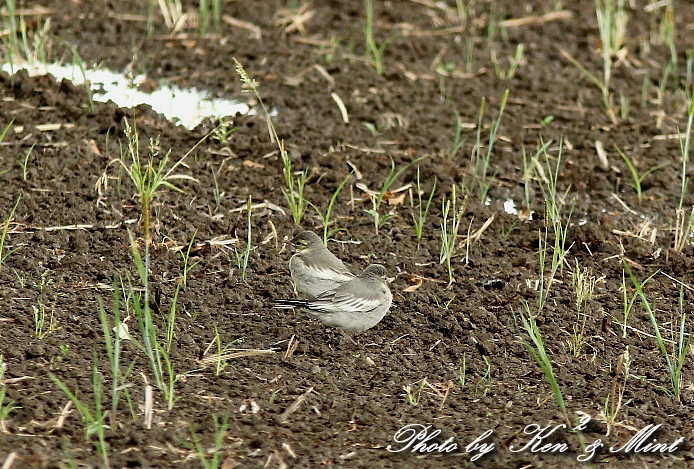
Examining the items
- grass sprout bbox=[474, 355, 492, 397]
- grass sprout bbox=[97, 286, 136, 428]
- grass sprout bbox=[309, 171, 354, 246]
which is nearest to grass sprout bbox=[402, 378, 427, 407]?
grass sprout bbox=[474, 355, 492, 397]

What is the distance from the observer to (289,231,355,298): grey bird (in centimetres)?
528

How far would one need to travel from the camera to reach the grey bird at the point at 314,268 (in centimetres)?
528

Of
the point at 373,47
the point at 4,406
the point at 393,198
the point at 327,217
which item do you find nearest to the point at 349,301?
the point at 327,217

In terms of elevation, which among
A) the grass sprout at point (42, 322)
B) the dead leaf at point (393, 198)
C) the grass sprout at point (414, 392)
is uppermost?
the grass sprout at point (42, 322)

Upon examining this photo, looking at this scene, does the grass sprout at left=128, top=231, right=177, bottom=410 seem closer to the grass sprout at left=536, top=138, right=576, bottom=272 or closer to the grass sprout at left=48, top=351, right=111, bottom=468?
the grass sprout at left=48, top=351, right=111, bottom=468

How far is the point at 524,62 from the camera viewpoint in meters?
8.35

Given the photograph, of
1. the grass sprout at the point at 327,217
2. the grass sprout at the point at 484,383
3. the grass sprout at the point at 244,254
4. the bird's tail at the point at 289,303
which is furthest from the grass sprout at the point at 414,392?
the grass sprout at the point at 327,217

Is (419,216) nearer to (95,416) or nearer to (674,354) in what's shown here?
(674,354)

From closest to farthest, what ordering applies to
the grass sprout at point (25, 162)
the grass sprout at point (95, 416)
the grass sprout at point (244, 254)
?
the grass sprout at point (95, 416) < the grass sprout at point (244, 254) < the grass sprout at point (25, 162)

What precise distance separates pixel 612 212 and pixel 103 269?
121 inches

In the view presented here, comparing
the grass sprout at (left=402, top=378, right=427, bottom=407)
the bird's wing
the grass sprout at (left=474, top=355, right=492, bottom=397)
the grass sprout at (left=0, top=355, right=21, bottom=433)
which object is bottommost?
the grass sprout at (left=474, top=355, right=492, bottom=397)

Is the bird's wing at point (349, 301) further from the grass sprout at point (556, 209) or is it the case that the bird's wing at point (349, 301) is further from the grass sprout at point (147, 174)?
the grass sprout at point (556, 209)

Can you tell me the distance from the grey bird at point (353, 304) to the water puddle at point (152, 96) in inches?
87.5

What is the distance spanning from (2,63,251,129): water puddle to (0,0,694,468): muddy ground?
165mm
